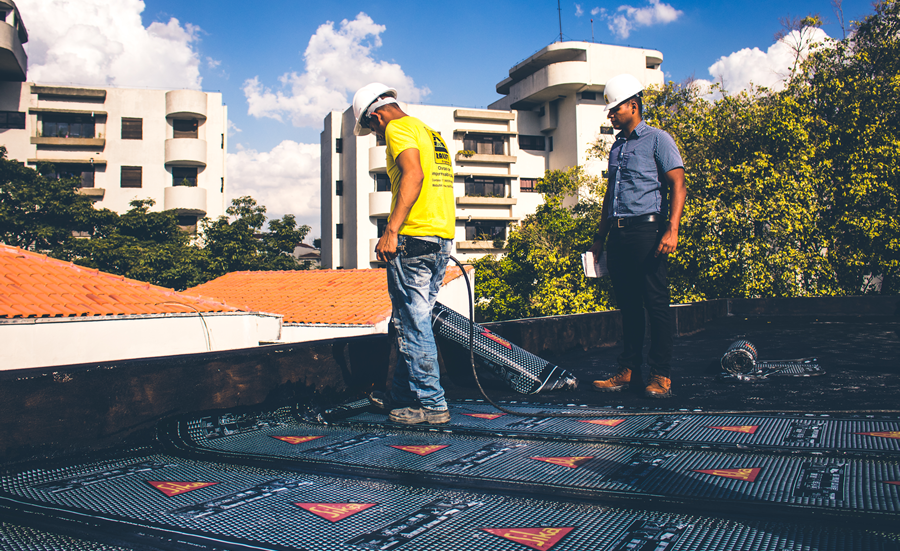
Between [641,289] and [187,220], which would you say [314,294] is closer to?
[641,289]

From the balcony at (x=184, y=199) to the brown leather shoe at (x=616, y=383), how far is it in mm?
32576

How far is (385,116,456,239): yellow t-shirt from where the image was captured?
2.52m

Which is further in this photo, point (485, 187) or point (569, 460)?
point (485, 187)

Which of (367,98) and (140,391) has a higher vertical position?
(367,98)

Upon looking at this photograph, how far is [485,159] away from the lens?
36906 millimetres

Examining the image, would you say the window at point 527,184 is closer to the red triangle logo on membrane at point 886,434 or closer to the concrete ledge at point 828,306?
the concrete ledge at point 828,306

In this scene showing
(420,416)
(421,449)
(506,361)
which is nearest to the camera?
(421,449)

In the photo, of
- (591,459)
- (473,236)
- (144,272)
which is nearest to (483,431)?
→ (591,459)

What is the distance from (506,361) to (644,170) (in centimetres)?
127

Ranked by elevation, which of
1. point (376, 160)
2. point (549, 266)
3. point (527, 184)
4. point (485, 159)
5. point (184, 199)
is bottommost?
point (549, 266)

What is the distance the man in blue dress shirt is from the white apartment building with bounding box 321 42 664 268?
3172cm

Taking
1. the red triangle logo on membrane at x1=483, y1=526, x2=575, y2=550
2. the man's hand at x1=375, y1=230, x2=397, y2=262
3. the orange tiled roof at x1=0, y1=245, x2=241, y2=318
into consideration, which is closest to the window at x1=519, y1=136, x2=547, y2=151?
the orange tiled roof at x1=0, y1=245, x2=241, y2=318

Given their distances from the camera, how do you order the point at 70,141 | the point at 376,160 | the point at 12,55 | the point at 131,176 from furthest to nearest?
the point at 376,160
the point at 131,176
the point at 70,141
the point at 12,55

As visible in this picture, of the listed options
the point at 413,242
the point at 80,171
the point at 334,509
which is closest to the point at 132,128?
the point at 80,171
